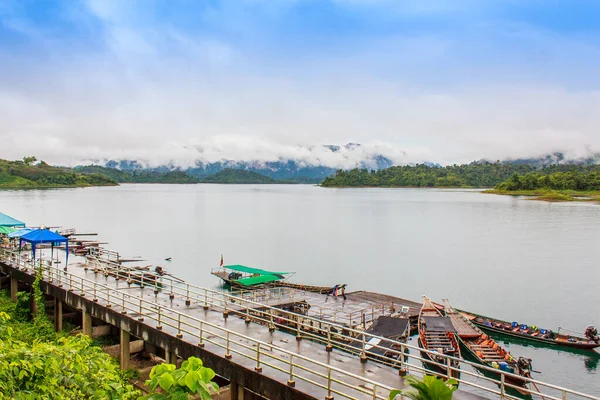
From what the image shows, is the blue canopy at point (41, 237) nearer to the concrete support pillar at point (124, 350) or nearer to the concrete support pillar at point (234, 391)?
the concrete support pillar at point (124, 350)

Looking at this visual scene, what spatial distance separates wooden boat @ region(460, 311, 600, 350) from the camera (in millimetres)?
30141

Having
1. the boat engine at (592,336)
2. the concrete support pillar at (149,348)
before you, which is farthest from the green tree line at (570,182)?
the concrete support pillar at (149,348)

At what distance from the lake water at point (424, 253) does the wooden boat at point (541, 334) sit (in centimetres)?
67

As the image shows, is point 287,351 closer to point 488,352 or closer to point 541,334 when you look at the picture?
point 488,352

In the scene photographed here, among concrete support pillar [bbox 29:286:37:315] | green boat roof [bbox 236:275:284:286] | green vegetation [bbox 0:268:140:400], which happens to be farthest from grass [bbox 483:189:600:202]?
green vegetation [bbox 0:268:140:400]

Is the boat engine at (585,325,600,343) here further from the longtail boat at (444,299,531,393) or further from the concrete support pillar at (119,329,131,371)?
the concrete support pillar at (119,329,131,371)

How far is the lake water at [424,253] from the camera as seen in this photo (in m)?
41.5

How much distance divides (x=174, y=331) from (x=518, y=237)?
3114 inches

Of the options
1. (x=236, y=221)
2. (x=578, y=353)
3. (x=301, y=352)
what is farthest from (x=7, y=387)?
(x=236, y=221)

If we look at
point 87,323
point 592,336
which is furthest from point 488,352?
point 87,323

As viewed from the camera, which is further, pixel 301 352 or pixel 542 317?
pixel 542 317

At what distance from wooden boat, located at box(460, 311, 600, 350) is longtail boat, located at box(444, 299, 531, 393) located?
61.7 inches

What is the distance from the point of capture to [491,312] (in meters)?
40.0

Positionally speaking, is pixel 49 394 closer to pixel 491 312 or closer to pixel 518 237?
pixel 491 312
